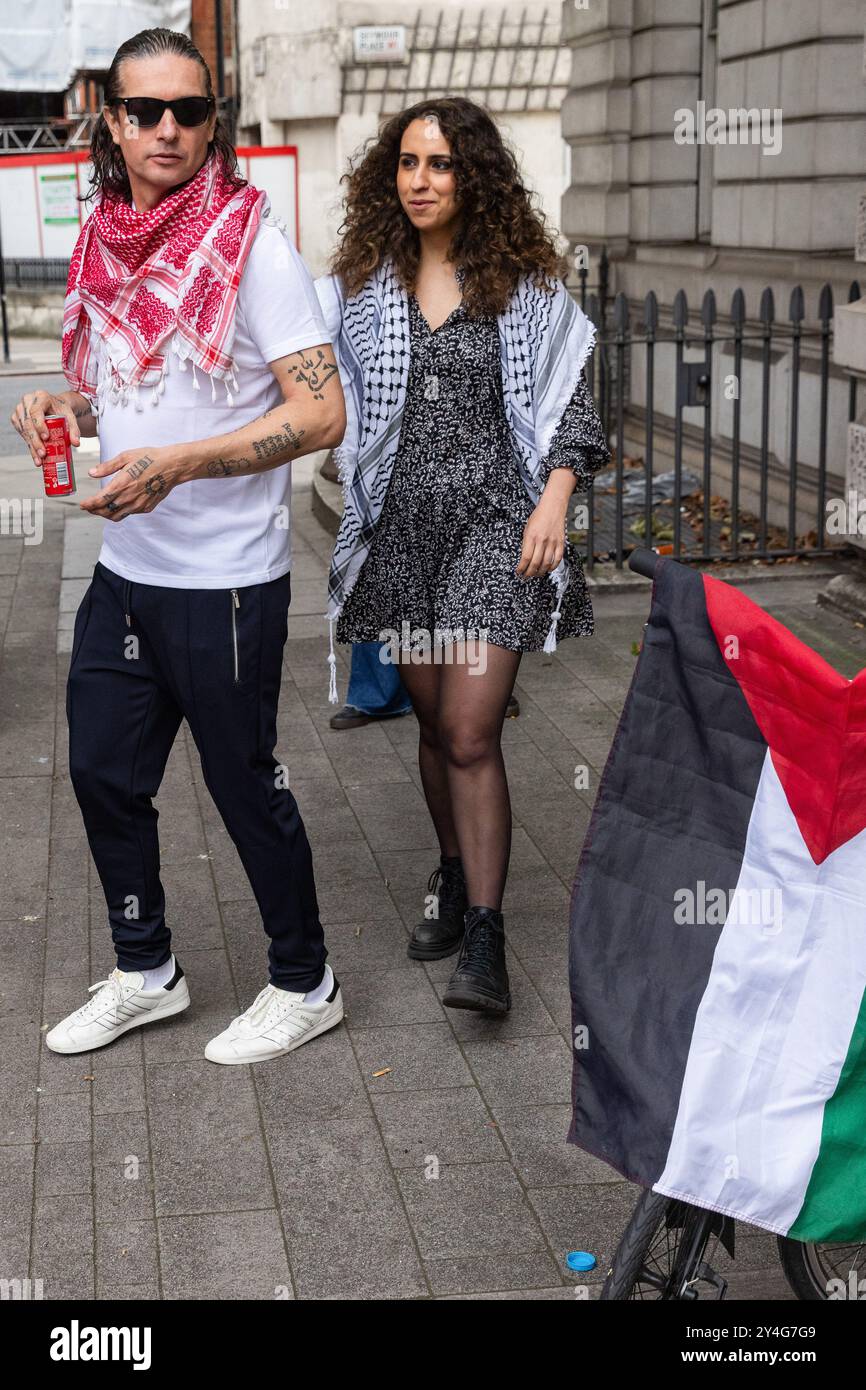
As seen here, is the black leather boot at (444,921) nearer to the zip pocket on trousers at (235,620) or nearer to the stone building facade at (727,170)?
the zip pocket on trousers at (235,620)

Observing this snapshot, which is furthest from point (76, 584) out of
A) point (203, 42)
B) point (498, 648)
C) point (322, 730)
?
point (203, 42)

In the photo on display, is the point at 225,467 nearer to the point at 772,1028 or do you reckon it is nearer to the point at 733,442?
the point at 772,1028

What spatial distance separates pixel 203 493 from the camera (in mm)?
3568

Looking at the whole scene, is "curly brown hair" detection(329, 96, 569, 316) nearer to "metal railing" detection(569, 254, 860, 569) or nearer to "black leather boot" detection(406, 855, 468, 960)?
"black leather boot" detection(406, 855, 468, 960)

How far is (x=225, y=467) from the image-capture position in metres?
3.38

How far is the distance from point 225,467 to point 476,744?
103cm

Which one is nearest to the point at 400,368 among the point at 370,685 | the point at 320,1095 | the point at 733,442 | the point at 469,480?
the point at 469,480

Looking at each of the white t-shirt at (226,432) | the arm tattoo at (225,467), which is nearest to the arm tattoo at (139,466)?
the arm tattoo at (225,467)

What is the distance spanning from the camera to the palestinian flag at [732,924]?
2510 millimetres

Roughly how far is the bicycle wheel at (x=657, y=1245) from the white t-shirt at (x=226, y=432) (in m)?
1.58

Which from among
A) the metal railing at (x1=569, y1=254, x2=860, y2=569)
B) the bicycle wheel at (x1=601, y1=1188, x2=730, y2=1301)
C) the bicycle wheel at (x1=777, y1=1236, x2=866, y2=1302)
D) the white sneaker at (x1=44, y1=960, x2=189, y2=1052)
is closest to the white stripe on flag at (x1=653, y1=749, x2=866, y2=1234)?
the bicycle wheel at (x1=601, y1=1188, x2=730, y2=1301)

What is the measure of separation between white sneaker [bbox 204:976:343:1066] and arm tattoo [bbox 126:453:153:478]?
134cm

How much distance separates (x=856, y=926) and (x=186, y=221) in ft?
6.44
